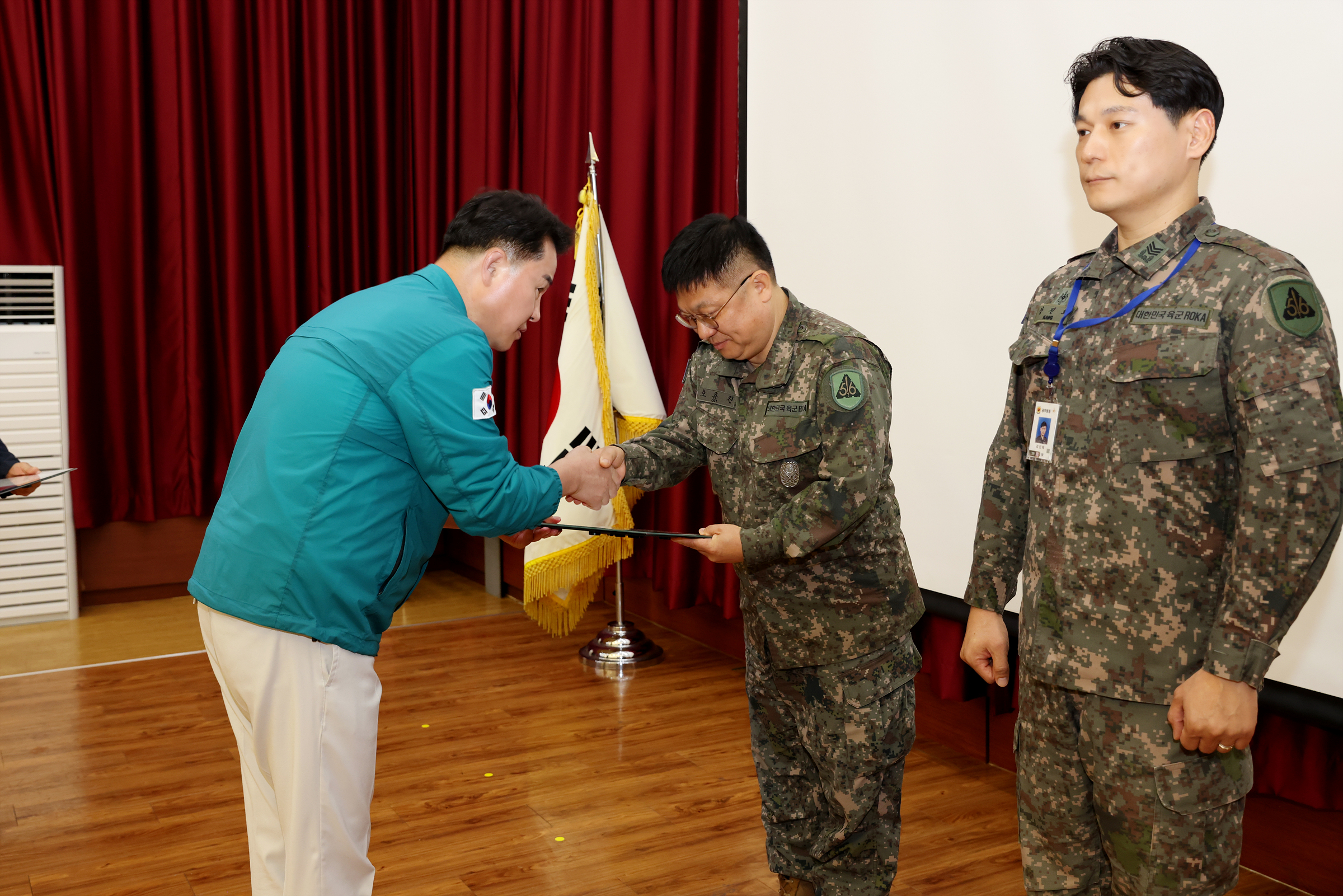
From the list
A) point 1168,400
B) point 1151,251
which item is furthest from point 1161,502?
point 1151,251

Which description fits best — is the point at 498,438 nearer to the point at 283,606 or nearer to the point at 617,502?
the point at 283,606

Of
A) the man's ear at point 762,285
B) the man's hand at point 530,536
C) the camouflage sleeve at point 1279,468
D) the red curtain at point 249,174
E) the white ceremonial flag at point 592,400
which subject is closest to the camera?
the camouflage sleeve at point 1279,468

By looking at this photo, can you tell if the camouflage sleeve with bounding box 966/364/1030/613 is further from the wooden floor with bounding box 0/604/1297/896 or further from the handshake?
the wooden floor with bounding box 0/604/1297/896

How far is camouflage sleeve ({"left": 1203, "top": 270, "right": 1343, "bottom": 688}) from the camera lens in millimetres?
1219

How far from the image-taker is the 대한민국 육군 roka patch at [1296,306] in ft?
4.05

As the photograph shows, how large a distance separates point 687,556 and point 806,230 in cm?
135

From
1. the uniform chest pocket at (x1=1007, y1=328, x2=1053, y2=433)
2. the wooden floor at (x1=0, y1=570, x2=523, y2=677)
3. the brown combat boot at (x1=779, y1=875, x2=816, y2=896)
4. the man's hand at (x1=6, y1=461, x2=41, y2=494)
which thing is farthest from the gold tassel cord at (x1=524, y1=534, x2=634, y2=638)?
the uniform chest pocket at (x1=1007, y1=328, x2=1053, y2=433)

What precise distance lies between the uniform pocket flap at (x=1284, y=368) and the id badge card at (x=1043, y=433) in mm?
281

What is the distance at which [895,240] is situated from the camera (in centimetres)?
295

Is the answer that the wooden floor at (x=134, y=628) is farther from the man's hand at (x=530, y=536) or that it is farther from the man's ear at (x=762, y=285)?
A: the man's ear at (x=762, y=285)

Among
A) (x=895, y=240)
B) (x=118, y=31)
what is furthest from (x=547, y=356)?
(x=118, y=31)

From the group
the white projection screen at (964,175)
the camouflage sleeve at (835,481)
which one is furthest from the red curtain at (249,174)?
the camouflage sleeve at (835,481)

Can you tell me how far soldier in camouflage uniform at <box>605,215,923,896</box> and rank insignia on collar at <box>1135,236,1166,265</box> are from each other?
539mm

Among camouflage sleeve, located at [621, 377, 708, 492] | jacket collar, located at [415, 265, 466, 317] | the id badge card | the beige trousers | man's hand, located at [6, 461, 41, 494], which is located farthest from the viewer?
man's hand, located at [6, 461, 41, 494]
